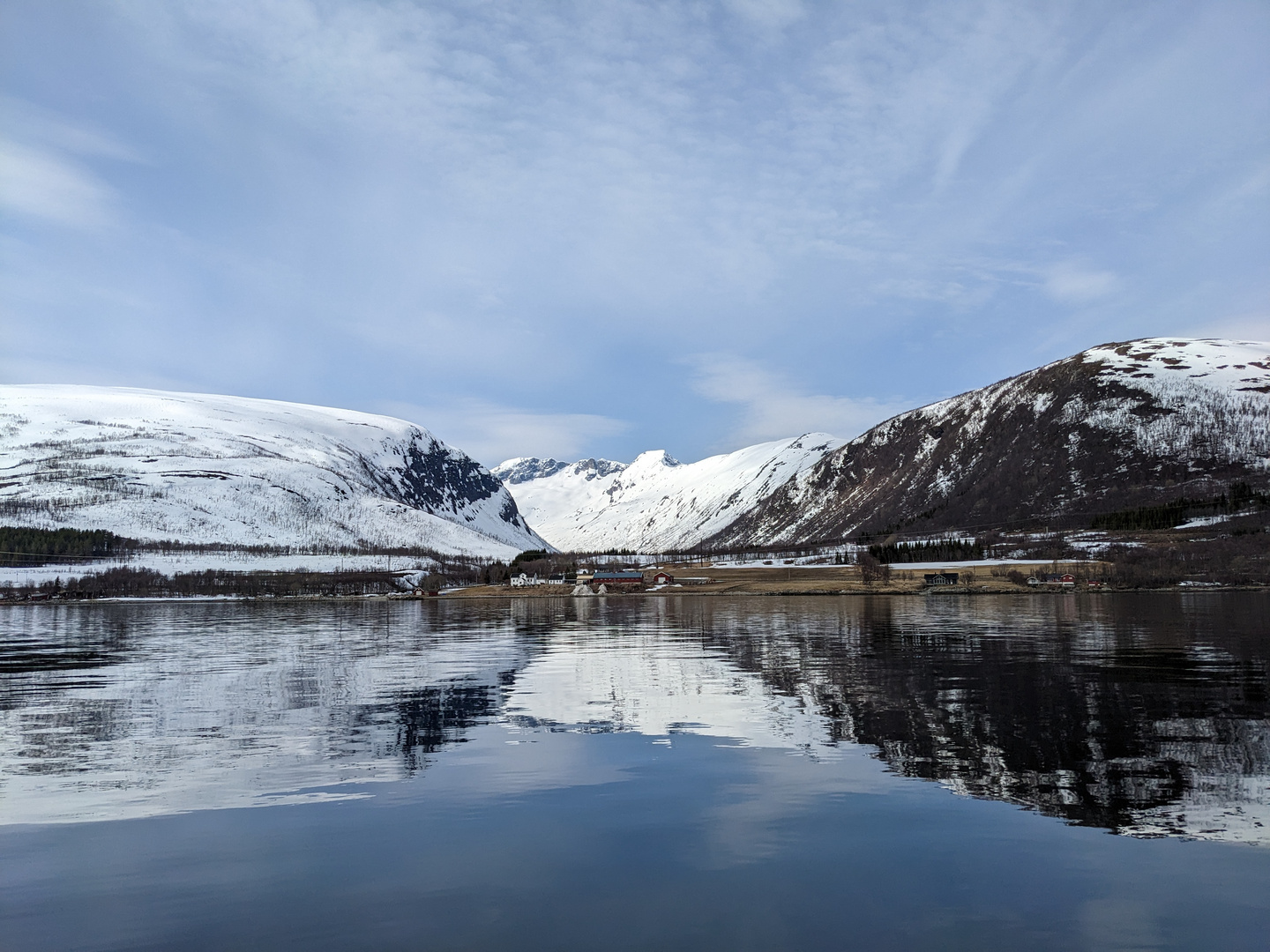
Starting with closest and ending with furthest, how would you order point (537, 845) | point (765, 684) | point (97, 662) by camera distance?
point (537, 845) < point (765, 684) < point (97, 662)

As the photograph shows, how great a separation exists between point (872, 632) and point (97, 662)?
5550 centimetres

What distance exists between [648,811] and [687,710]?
13.4m

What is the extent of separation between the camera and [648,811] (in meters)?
17.7

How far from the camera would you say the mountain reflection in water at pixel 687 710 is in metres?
19.3

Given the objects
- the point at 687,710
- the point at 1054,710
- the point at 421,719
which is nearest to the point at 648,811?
the point at 687,710

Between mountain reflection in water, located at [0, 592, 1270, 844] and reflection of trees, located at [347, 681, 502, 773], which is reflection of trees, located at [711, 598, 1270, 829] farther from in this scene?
reflection of trees, located at [347, 681, 502, 773]

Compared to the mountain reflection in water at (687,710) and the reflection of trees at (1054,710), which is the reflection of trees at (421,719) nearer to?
the mountain reflection in water at (687,710)

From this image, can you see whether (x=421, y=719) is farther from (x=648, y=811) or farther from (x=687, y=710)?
(x=648, y=811)

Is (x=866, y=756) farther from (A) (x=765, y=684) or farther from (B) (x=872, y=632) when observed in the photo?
(B) (x=872, y=632)

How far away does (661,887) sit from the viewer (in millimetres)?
13383

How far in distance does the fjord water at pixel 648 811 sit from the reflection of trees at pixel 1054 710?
175 mm

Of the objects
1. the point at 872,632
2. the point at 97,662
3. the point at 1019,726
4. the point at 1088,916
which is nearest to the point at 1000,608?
the point at 872,632

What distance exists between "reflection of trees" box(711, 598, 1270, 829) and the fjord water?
18 cm

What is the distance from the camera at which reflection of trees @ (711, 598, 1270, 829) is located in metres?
19.5
